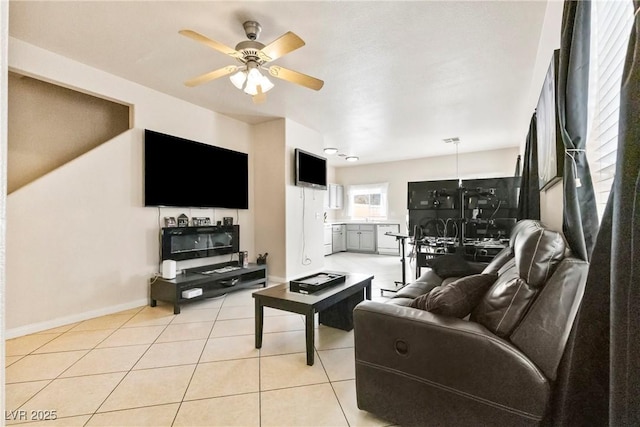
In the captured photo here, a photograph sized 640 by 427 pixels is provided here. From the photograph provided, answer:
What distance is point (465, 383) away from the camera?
120 cm

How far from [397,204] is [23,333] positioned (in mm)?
6945

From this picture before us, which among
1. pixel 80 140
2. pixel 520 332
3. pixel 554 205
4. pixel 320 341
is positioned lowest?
pixel 320 341

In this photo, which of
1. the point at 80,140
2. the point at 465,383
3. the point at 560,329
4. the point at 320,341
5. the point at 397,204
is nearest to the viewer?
the point at 560,329

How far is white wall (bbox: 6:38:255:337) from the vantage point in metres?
2.52

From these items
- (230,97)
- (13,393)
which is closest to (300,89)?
(230,97)

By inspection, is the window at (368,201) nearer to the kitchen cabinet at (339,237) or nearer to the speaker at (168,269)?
the kitchen cabinet at (339,237)

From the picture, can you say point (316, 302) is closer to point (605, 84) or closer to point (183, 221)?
point (605, 84)

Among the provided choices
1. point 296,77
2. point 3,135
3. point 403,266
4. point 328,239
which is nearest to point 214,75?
point 296,77

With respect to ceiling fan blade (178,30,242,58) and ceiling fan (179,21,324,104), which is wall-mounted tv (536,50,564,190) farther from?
ceiling fan blade (178,30,242,58)

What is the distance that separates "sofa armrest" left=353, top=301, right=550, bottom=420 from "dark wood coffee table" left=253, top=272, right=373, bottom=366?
23.5 inches

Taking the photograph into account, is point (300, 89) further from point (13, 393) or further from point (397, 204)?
point (397, 204)

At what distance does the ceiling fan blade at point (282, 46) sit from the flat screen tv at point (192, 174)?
1898 millimetres

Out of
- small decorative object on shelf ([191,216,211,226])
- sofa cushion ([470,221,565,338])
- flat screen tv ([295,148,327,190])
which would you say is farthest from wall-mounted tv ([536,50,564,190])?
small decorative object on shelf ([191,216,211,226])

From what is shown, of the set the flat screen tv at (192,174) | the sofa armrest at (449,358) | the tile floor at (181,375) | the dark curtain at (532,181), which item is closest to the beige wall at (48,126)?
the flat screen tv at (192,174)
